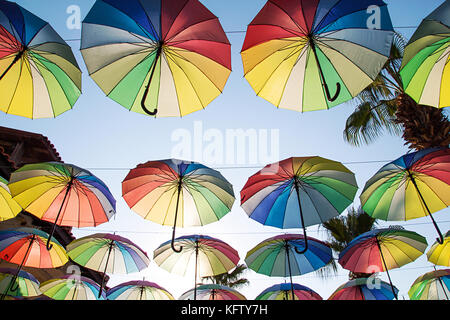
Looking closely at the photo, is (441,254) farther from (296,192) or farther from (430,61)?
(430,61)

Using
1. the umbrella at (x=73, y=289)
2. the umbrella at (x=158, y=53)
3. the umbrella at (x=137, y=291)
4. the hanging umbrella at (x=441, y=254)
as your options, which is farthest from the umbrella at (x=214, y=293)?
the umbrella at (x=158, y=53)

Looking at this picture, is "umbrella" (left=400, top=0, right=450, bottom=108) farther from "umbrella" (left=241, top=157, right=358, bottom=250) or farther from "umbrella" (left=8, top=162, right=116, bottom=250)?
"umbrella" (left=8, top=162, right=116, bottom=250)

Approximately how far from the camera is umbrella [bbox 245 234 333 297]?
22.0 ft

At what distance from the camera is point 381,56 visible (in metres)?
3.96

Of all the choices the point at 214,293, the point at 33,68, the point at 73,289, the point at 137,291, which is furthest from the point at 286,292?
the point at 33,68

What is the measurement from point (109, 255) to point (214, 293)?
125 inches

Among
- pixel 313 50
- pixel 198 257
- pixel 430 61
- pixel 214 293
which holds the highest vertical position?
pixel 313 50

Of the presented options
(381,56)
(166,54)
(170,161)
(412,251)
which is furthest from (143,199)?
(412,251)

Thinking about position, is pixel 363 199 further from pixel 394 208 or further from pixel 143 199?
pixel 143 199

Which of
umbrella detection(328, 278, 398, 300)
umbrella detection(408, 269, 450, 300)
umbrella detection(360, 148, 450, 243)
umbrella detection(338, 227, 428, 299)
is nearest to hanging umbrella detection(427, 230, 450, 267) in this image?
umbrella detection(338, 227, 428, 299)

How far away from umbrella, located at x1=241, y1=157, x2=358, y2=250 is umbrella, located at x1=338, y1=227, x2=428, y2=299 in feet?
4.83

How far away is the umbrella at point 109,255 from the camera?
6.97 metres

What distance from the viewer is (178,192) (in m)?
5.36

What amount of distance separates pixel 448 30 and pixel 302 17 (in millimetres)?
1697
